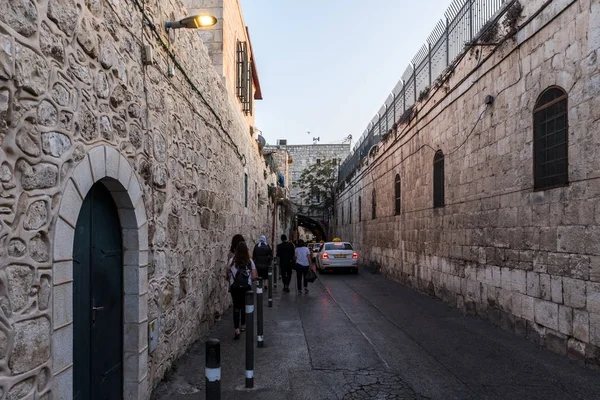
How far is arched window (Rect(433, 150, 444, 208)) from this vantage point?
35.8ft

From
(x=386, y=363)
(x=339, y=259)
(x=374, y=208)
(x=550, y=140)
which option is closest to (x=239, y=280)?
(x=386, y=363)

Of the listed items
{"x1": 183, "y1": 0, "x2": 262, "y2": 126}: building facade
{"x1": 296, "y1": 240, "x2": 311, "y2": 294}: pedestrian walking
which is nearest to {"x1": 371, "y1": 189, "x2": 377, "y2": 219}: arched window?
{"x1": 296, "y1": 240, "x2": 311, "y2": 294}: pedestrian walking

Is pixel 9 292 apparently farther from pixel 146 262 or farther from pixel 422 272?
pixel 422 272

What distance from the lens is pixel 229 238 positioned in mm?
9562

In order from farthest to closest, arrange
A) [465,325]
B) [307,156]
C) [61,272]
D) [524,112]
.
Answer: [307,156]
[465,325]
[524,112]
[61,272]

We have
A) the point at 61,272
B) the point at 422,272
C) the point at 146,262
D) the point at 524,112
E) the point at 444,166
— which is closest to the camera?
the point at 61,272

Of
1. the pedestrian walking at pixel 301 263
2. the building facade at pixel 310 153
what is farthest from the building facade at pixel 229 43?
the building facade at pixel 310 153

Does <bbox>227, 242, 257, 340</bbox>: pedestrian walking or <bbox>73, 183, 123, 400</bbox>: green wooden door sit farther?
<bbox>227, 242, 257, 340</bbox>: pedestrian walking

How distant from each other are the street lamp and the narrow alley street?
386cm

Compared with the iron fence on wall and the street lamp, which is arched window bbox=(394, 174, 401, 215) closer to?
the iron fence on wall

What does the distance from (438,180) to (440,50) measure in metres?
3.23

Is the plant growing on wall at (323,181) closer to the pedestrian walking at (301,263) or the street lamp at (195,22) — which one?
the pedestrian walking at (301,263)

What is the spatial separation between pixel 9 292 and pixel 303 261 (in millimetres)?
10506

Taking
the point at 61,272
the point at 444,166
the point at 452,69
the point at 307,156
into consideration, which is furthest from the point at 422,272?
the point at 307,156
